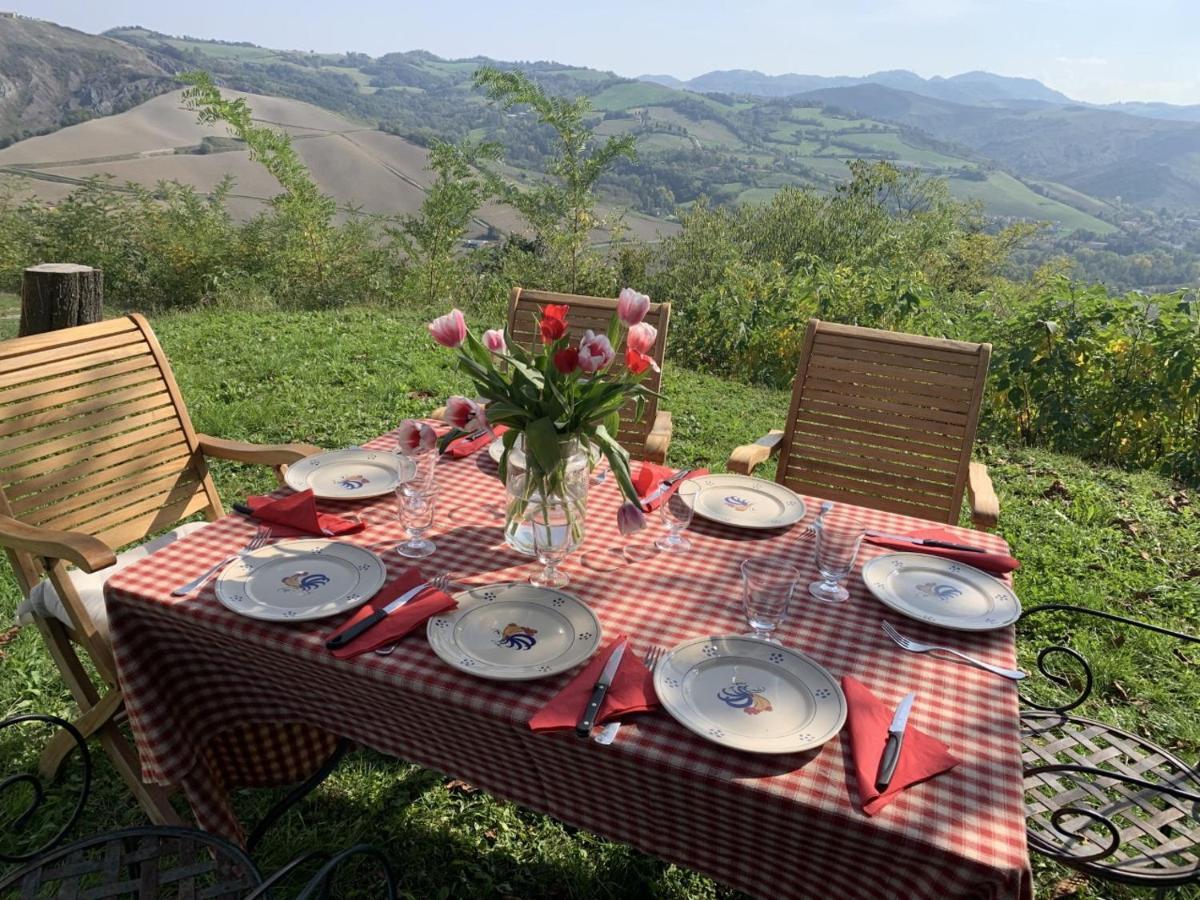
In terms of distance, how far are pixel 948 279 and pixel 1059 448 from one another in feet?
73.8

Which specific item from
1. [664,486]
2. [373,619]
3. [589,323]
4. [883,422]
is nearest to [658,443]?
[664,486]

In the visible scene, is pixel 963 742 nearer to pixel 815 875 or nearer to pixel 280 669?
pixel 815 875

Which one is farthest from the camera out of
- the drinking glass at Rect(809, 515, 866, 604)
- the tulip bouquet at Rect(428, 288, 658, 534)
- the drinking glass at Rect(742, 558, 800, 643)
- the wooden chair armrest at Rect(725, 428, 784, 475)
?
the wooden chair armrest at Rect(725, 428, 784, 475)

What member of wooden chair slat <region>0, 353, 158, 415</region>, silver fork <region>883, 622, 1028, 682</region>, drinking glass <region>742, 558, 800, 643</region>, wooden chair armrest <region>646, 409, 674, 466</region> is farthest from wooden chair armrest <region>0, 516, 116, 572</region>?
silver fork <region>883, 622, 1028, 682</region>

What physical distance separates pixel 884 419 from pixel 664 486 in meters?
1.10

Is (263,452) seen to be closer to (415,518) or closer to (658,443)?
(415,518)

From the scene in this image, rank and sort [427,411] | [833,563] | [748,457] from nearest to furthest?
[833,563] < [748,457] < [427,411]

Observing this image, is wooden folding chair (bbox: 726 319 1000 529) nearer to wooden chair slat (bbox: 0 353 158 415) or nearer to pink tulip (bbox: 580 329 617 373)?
pink tulip (bbox: 580 329 617 373)

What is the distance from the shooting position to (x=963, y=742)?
3.84 ft

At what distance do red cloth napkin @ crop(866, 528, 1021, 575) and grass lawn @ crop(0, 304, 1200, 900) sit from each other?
3.02 ft

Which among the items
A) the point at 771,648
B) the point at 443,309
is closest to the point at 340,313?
the point at 443,309

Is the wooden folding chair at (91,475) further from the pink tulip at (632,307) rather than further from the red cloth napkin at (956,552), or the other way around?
the red cloth napkin at (956,552)

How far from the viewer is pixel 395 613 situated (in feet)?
4.57

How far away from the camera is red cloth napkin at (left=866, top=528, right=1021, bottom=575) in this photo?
5.66ft
